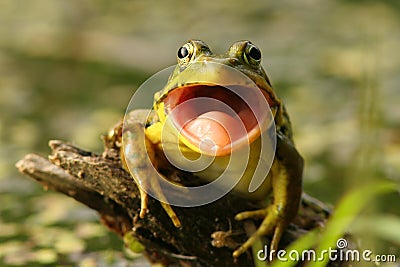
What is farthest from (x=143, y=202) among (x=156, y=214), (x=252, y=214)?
(x=252, y=214)

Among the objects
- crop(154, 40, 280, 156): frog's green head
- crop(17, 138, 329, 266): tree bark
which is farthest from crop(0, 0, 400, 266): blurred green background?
crop(154, 40, 280, 156): frog's green head

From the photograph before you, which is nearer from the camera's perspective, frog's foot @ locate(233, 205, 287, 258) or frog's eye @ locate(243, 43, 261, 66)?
frog's eye @ locate(243, 43, 261, 66)

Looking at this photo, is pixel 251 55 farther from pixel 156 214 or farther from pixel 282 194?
pixel 156 214

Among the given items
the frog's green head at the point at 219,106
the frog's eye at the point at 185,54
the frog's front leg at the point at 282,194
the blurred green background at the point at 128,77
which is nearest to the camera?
the frog's green head at the point at 219,106

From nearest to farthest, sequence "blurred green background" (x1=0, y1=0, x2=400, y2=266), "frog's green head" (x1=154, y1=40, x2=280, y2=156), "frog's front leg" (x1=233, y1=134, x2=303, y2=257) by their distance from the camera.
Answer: "frog's green head" (x1=154, y1=40, x2=280, y2=156), "frog's front leg" (x1=233, y1=134, x2=303, y2=257), "blurred green background" (x1=0, y1=0, x2=400, y2=266)

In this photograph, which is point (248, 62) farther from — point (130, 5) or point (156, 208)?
point (130, 5)

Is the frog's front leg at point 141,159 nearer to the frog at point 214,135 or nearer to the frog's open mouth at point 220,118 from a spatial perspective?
the frog at point 214,135

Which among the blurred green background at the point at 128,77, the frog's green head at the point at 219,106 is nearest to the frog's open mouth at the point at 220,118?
the frog's green head at the point at 219,106

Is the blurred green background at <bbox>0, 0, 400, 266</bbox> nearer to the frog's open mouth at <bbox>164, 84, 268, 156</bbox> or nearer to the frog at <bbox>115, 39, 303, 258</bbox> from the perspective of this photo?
the frog at <bbox>115, 39, 303, 258</bbox>
